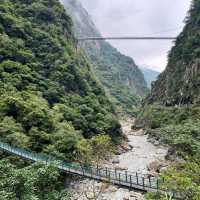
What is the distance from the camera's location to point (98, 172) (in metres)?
23.7

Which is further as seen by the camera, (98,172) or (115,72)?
(115,72)

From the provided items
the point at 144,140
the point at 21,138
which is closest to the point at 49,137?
the point at 21,138

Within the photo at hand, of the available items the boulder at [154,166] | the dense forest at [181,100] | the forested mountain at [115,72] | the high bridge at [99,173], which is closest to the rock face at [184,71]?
the dense forest at [181,100]

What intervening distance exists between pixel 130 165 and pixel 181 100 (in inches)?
807

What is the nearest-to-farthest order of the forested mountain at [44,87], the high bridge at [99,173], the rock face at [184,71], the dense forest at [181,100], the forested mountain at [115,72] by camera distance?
the high bridge at [99,173] → the forested mountain at [44,87] → the dense forest at [181,100] → the rock face at [184,71] → the forested mountain at [115,72]

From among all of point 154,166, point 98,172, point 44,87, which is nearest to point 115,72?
point 44,87

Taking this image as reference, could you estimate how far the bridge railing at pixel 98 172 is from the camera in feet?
68.4

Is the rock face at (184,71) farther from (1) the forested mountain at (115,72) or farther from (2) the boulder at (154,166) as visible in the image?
(1) the forested mountain at (115,72)

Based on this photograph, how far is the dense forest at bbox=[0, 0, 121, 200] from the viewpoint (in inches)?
819

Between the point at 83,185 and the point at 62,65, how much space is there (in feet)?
84.7

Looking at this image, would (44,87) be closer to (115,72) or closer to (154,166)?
(154,166)

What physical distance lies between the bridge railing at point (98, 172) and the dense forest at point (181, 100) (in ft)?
14.3

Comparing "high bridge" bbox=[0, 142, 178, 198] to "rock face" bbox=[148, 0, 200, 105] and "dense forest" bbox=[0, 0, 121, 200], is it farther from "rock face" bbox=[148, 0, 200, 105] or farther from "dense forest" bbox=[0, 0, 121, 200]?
"rock face" bbox=[148, 0, 200, 105]

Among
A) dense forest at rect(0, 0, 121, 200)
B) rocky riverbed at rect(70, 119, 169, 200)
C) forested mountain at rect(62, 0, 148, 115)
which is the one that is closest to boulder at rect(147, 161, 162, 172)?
rocky riverbed at rect(70, 119, 169, 200)
